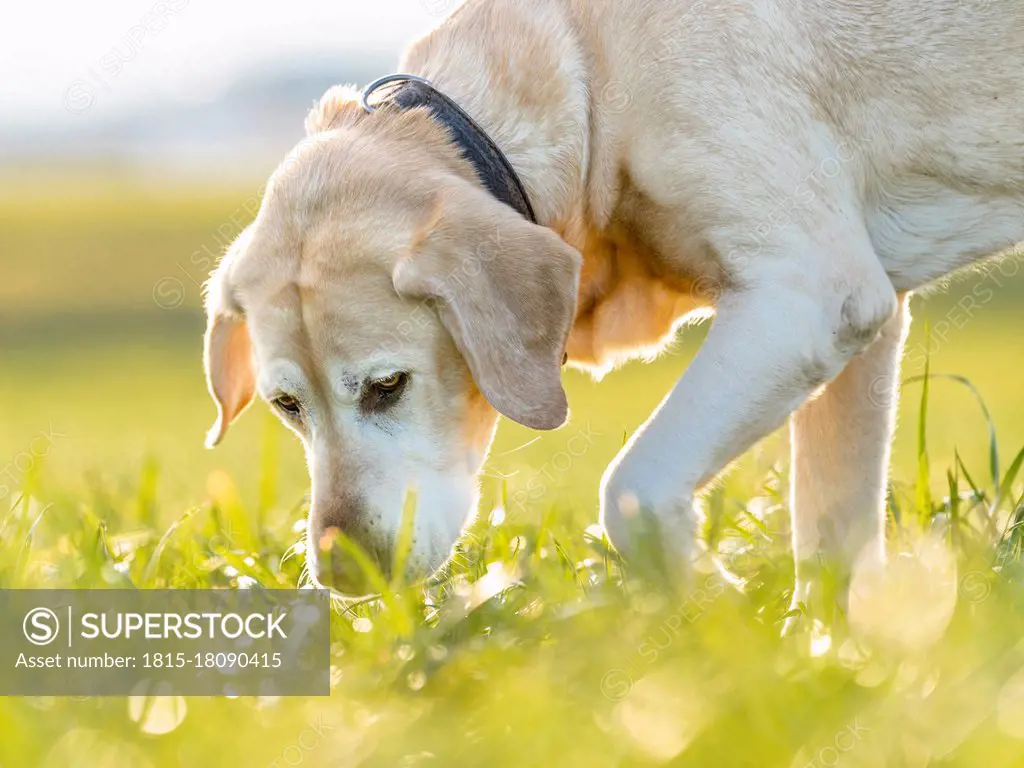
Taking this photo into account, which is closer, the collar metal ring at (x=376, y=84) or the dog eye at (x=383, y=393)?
the dog eye at (x=383, y=393)

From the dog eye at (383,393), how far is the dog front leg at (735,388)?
58 cm

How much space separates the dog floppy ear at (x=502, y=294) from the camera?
307 cm

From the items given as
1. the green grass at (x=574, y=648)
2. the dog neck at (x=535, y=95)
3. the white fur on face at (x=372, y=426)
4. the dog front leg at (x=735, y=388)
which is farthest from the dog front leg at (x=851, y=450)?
the white fur on face at (x=372, y=426)

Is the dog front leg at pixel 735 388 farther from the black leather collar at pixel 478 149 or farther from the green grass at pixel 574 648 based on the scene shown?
the black leather collar at pixel 478 149

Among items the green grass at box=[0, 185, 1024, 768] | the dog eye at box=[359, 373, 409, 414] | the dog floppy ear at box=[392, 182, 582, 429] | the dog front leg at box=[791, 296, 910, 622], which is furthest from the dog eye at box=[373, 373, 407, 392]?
the dog front leg at box=[791, 296, 910, 622]

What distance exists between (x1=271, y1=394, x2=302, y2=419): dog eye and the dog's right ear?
317 mm

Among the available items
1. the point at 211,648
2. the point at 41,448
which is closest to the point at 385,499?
the point at 211,648

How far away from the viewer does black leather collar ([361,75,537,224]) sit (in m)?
3.29

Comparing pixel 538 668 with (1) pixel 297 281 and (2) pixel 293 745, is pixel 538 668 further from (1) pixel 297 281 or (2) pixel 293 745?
(1) pixel 297 281

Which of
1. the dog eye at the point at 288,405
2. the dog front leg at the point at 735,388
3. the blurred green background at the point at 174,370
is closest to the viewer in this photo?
the dog front leg at the point at 735,388

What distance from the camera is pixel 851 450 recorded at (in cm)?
371

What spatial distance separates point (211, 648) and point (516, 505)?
174 cm

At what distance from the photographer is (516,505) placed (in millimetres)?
4254

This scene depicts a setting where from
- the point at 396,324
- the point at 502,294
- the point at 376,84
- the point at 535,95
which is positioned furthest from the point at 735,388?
the point at 376,84
